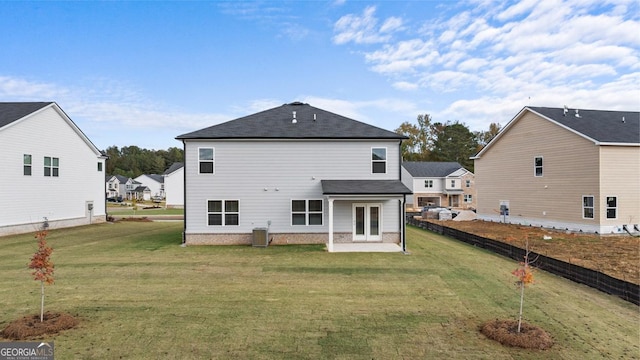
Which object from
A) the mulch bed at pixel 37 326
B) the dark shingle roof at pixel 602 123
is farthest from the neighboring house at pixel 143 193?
the mulch bed at pixel 37 326

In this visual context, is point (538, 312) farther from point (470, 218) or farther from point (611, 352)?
point (470, 218)

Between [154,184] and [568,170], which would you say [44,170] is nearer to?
[568,170]

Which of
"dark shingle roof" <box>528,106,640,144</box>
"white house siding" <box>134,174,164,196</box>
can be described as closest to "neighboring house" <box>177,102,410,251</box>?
"dark shingle roof" <box>528,106,640,144</box>

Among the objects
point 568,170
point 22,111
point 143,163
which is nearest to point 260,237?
point 22,111

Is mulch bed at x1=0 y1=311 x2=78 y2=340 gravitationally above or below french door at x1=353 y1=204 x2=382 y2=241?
below

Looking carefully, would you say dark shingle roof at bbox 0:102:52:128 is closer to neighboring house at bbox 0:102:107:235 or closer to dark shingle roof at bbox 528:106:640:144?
neighboring house at bbox 0:102:107:235

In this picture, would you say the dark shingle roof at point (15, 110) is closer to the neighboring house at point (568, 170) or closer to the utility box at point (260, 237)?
the utility box at point (260, 237)

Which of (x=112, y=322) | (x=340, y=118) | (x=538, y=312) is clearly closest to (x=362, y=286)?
(x=538, y=312)
